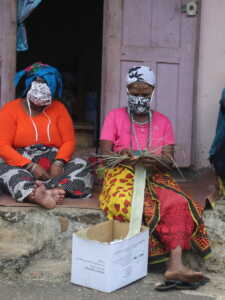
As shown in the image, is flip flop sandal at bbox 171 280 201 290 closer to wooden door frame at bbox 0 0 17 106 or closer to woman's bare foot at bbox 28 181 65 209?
woman's bare foot at bbox 28 181 65 209

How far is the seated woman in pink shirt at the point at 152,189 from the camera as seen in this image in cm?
372

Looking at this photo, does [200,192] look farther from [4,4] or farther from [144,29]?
[4,4]

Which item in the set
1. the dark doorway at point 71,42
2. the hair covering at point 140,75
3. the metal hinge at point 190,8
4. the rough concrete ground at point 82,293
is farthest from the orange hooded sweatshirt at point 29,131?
the dark doorway at point 71,42

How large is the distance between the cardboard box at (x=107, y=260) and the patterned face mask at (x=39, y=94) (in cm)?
130

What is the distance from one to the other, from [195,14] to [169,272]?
2.81 m

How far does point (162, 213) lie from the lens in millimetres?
3783

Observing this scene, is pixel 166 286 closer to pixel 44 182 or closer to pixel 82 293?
pixel 82 293

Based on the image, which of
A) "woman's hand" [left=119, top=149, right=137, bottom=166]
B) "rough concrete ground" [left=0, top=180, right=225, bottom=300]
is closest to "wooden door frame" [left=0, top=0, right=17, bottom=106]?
"rough concrete ground" [left=0, top=180, right=225, bottom=300]

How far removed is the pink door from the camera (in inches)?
213

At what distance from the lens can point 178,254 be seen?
12.1 feet

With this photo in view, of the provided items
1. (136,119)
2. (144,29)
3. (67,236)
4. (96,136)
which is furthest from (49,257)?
(96,136)

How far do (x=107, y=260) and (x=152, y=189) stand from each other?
0.75m

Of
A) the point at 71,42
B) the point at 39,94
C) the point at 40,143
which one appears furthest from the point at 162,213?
the point at 71,42

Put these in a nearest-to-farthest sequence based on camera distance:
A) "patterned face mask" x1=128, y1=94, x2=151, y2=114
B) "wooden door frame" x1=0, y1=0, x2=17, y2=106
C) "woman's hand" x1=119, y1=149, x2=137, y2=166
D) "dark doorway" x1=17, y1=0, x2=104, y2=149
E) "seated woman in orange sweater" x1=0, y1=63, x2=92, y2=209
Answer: "woman's hand" x1=119, y1=149, x2=137, y2=166, "patterned face mask" x1=128, y1=94, x2=151, y2=114, "seated woman in orange sweater" x1=0, y1=63, x2=92, y2=209, "wooden door frame" x1=0, y1=0, x2=17, y2=106, "dark doorway" x1=17, y1=0, x2=104, y2=149
